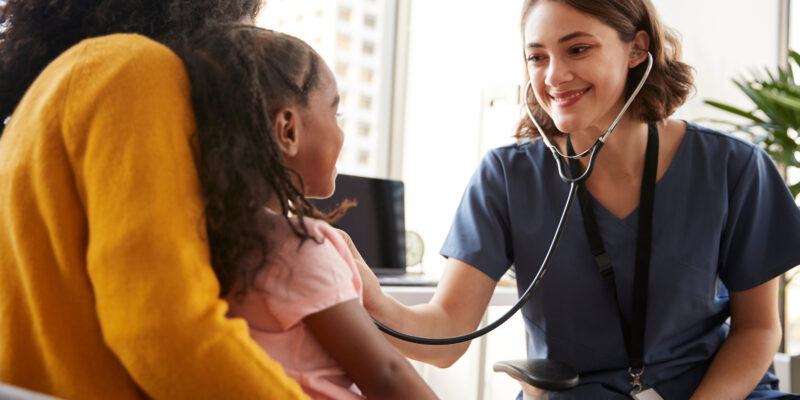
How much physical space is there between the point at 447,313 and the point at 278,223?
2.31ft

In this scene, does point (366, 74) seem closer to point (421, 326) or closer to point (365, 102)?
point (365, 102)

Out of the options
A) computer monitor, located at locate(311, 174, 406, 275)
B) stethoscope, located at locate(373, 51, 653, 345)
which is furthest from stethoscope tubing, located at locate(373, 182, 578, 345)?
computer monitor, located at locate(311, 174, 406, 275)

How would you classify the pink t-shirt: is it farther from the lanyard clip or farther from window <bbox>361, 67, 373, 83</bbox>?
window <bbox>361, 67, 373, 83</bbox>

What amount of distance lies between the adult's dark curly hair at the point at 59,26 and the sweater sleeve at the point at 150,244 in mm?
233

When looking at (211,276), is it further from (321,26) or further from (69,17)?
(321,26)

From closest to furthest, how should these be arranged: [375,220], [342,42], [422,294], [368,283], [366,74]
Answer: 1. [368,283]
2. [422,294]
3. [375,220]
4. [342,42]
5. [366,74]

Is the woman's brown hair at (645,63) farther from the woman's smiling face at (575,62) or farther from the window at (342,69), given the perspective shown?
the window at (342,69)

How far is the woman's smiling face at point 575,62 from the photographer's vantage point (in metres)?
1.23

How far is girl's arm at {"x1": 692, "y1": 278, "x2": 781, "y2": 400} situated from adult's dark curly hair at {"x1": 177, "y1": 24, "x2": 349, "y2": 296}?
3.01 ft

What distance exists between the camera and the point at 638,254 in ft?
4.11

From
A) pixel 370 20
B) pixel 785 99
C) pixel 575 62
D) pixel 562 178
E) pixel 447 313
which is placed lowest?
pixel 447 313

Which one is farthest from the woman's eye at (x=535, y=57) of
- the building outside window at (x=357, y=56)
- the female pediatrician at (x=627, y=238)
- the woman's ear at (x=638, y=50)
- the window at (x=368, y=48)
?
the window at (x=368, y=48)

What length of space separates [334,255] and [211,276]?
16cm

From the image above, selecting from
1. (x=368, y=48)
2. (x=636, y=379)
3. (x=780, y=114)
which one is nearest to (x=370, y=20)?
(x=368, y=48)
